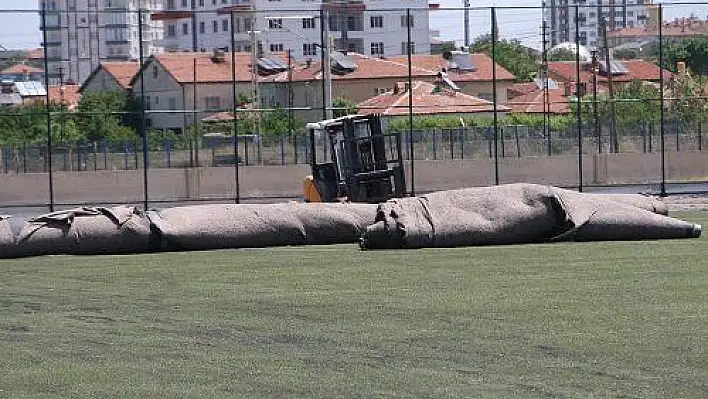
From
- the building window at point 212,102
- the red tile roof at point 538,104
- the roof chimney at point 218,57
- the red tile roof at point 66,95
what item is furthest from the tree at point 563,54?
the building window at point 212,102

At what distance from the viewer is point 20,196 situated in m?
36.8

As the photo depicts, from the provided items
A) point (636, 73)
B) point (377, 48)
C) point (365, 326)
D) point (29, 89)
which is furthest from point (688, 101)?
point (365, 326)

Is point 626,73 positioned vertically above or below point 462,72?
below

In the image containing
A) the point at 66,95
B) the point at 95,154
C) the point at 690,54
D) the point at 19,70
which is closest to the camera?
the point at 19,70

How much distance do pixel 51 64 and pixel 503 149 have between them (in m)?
12.7

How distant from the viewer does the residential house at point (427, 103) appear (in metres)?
39.9

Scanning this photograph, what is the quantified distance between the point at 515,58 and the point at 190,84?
51.8 ft

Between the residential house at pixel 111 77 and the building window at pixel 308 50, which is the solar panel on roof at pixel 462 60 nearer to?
the building window at pixel 308 50

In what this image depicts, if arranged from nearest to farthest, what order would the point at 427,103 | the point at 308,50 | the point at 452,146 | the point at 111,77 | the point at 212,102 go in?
the point at 212,102 → the point at 427,103 → the point at 452,146 → the point at 111,77 → the point at 308,50

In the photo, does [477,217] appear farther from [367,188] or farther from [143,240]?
[367,188]

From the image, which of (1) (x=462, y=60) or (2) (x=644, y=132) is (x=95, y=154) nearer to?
(1) (x=462, y=60)

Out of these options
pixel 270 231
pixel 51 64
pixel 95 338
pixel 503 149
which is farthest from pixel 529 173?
pixel 95 338

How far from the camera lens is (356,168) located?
28.9 meters

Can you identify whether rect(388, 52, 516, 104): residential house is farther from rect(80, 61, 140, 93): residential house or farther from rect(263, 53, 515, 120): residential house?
rect(80, 61, 140, 93): residential house
